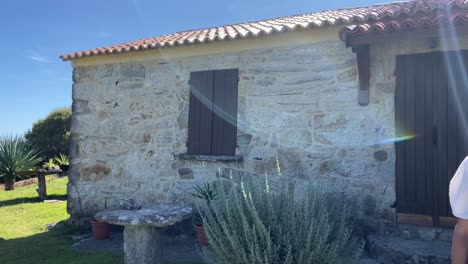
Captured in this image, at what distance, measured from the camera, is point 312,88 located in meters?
5.25

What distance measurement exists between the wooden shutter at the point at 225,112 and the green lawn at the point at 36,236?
6.83 feet

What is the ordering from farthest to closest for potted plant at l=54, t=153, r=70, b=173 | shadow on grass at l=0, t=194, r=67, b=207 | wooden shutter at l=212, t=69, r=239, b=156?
potted plant at l=54, t=153, r=70, b=173 → shadow on grass at l=0, t=194, r=67, b=207 → wooden shutter at l=212, t=69, r=239, b=156

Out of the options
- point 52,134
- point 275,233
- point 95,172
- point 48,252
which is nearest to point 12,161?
point 52,134

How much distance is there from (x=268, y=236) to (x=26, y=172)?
36.9 feet

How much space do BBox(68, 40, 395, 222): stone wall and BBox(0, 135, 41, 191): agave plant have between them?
624 centimetres

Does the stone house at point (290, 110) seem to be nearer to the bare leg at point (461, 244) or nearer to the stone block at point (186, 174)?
the stone block at point (186, 174)

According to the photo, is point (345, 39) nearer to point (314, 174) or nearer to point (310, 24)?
point (310, 24)

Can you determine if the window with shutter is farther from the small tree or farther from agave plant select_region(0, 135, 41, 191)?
the small tree

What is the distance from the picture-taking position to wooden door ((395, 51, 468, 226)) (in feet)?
14.7

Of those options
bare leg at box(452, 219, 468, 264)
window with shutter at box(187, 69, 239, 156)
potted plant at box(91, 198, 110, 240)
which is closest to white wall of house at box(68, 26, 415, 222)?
window with shutter at box(187, 69, 239, 156)

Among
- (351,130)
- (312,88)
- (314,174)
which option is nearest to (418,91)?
(351,130)

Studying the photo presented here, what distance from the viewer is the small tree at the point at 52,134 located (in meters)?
15.9

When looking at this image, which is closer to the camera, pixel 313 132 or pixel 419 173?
pixel 419 173

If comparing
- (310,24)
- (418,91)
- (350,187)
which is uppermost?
(310,24)
